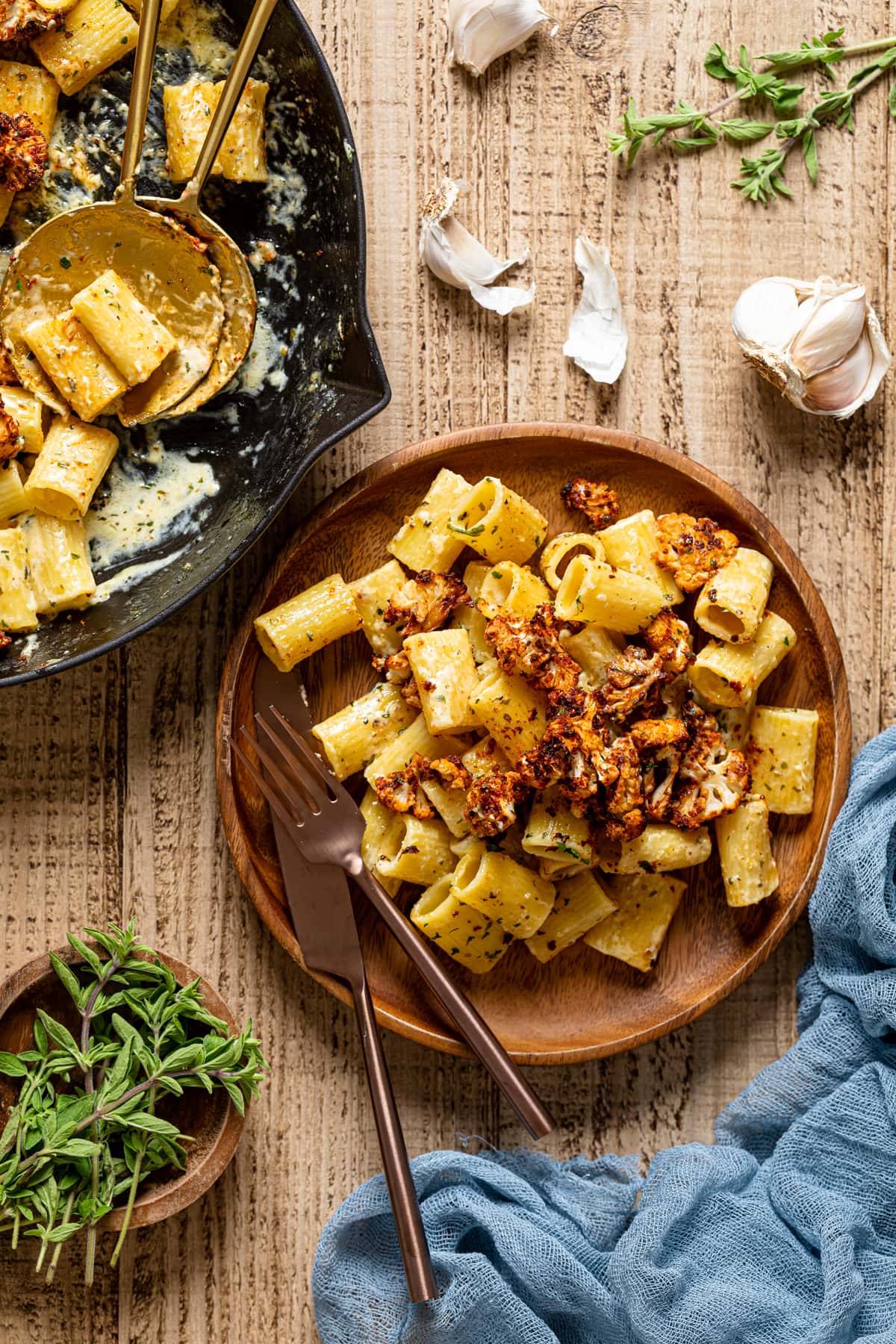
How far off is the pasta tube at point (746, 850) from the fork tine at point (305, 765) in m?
0.73

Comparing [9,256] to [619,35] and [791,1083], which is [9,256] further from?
[791,1083]

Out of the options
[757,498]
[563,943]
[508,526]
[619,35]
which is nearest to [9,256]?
[508,526]

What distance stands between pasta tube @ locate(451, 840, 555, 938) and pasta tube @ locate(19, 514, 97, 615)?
0.86 m

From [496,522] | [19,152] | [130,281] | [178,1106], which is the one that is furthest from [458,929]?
[19,152]

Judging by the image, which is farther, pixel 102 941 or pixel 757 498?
pixel 757 498

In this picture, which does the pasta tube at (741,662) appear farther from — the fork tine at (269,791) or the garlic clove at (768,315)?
the fork tine at (269,791)

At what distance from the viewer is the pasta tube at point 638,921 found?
2.14 meters

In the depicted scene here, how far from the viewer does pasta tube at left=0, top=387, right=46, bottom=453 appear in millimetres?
2080

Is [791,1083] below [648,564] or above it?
below

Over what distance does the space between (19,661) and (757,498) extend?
143cm

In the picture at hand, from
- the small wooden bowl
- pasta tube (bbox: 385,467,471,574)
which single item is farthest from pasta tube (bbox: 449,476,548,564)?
the small wooden bowl

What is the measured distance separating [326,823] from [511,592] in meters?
0.54

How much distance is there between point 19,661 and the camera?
6.82ft

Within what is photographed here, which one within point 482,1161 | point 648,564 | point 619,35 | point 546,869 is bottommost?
point 482,1161
